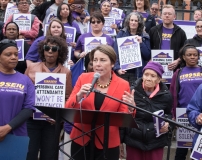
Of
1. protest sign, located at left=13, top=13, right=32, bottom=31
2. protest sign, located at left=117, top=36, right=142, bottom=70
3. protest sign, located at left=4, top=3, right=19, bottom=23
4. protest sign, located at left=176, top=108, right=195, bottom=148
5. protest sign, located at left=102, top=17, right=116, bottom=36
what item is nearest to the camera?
protest sign, located at left=176, top=108, right=195, bottom=148

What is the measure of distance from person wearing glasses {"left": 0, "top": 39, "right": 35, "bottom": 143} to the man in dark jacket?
334 centimetres

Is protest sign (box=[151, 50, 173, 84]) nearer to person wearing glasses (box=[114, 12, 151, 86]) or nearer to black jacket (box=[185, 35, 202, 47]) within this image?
person wearing glasses (box=[114, 12, 151, 86])

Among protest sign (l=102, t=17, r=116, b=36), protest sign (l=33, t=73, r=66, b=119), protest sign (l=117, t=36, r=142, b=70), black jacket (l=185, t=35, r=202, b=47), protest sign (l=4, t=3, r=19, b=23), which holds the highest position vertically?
protest sign (l=4, t=3, r=19, b=23)

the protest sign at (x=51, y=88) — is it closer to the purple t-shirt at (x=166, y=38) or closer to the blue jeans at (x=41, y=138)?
the blue jeans at (x=41, y=138)

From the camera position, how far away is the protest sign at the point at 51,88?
511 cm

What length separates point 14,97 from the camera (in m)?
4.57

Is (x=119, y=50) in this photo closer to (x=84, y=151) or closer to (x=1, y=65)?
(x=1, y=65)

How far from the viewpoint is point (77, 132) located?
4.25 m

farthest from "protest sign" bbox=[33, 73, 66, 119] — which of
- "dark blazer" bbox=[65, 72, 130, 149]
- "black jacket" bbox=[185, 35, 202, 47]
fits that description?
"black jacket" bbox=[185, 35, 202, 47]

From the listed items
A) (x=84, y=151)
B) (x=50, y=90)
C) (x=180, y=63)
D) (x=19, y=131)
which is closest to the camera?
(x=84, y=151)

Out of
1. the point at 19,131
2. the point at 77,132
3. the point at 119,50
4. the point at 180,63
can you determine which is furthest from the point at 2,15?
the point at 77,132

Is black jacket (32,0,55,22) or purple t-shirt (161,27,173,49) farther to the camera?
black jacket (32,0,55,22)

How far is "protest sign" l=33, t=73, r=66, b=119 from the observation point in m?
5.11

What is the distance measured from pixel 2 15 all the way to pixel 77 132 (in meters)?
5.60
